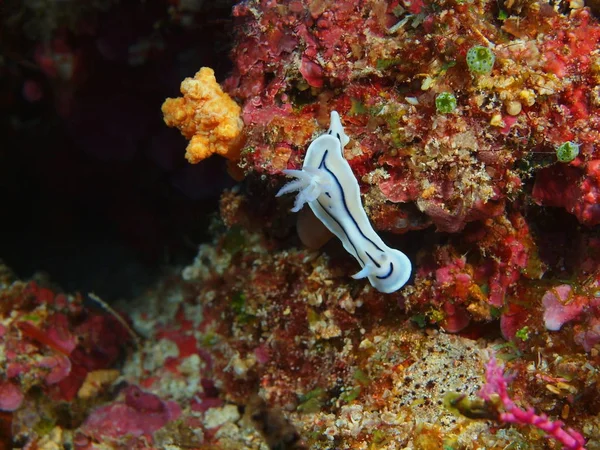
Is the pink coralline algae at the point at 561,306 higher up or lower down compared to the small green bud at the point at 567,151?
lower down

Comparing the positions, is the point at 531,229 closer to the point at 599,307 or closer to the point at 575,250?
the point at 575,250

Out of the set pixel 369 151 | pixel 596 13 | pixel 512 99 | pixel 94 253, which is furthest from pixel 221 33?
pixel 94 253

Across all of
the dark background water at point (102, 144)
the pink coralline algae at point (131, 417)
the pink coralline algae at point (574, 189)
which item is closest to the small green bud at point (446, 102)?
the pink coralline algae at point (574, 189)

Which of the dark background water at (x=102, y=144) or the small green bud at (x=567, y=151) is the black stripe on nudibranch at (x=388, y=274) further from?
the dark background water at (x=102, y=144)

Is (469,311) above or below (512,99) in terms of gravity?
below

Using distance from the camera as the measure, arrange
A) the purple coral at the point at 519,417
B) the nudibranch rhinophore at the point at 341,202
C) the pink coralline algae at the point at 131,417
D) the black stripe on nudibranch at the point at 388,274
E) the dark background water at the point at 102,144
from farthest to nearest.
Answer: the dark background water at the point at 102,144 → the pink coralline algae at the point at 131,417 → the black stripe on nudibranch at the point at 388,274 → the nudibranch rhinophore at the point at 341,202 → the purple coral at the point at 519,417
